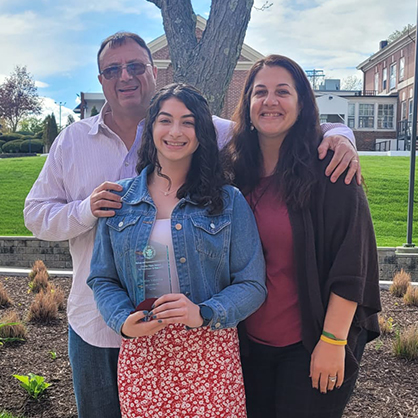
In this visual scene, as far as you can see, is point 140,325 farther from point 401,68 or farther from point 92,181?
point 401,68

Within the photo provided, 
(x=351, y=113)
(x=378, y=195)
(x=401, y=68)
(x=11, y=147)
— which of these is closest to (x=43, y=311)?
(x=378, y=195)

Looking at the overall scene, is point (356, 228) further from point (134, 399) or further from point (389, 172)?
point (389, 172)

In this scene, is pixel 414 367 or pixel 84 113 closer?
pixel 414 367

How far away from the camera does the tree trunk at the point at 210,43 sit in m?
3.95

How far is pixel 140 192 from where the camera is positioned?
202cm

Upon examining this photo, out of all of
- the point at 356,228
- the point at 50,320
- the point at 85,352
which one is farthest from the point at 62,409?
the point at 356,228

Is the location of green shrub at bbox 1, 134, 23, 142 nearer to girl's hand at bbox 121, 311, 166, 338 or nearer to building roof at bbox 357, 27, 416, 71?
building roof at bbox 357, 27, 416, 71

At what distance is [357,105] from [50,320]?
34.1 metres

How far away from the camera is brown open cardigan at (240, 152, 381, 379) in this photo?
6.34 ft

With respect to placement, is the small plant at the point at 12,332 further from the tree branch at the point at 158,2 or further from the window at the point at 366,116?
the window at the point at 366,116

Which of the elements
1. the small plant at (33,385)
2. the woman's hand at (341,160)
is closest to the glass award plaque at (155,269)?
the woman's hand at (341,160)

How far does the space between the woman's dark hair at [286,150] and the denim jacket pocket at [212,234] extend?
1.08 ft

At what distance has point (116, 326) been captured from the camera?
1.77 m

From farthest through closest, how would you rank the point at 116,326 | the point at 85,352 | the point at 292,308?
1. the point at 85,352
2. the point at 292,308
3. the point at 116,326
